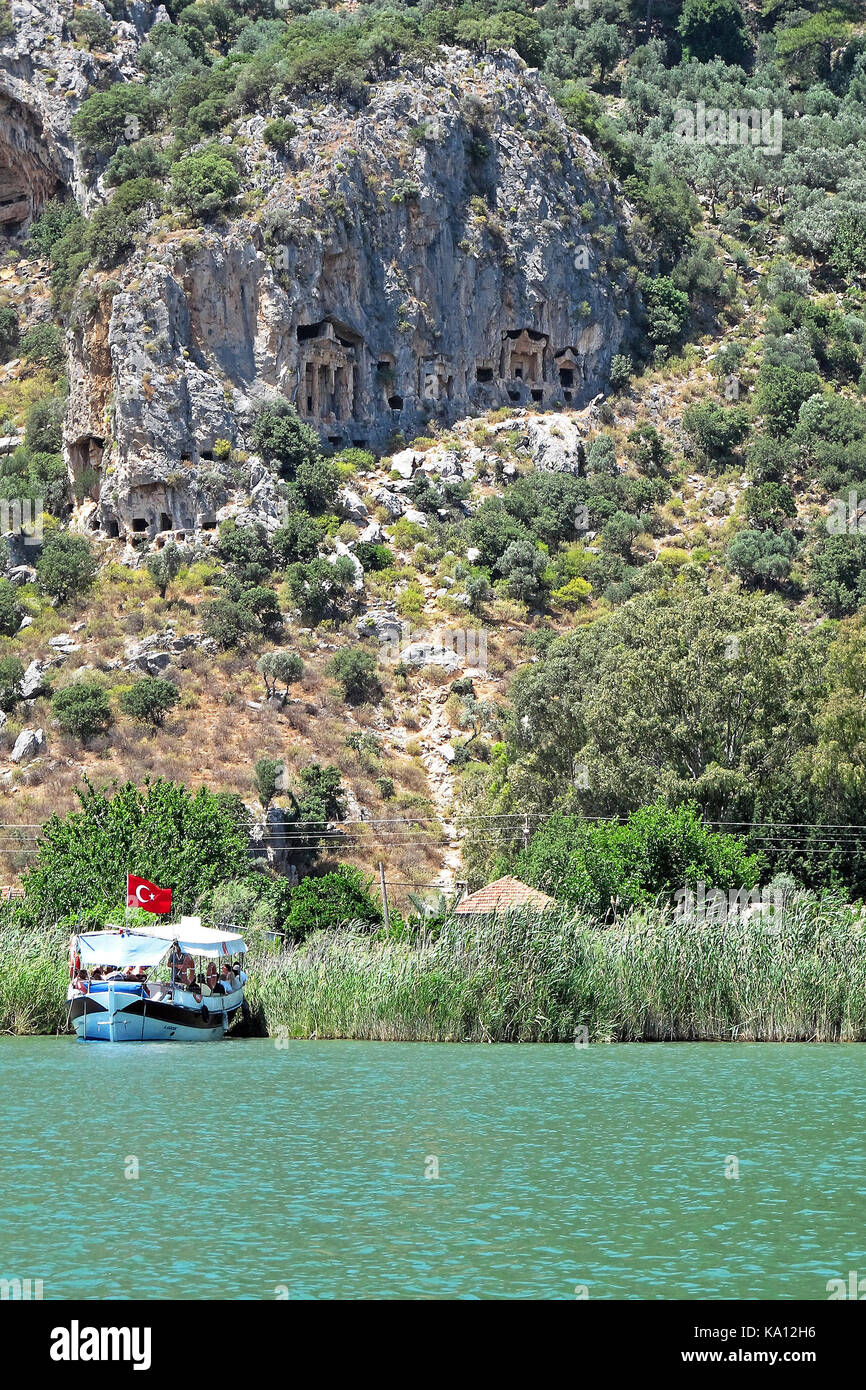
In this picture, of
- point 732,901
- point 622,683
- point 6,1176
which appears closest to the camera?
point 6,1176

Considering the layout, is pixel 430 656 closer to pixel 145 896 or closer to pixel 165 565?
pixel 165 565

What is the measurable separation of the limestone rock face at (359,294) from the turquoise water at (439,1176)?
47217mm

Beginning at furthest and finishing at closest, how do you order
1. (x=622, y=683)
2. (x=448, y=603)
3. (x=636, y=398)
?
(x=636, y=398)
(x=448, y=603)
(x=622, y=683)

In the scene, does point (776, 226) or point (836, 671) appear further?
point (776, 226)

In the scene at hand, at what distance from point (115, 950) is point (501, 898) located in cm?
920

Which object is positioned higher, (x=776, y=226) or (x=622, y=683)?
(x=776, y=226)

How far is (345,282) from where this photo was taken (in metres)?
78.1

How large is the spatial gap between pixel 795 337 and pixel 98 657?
1662 inches

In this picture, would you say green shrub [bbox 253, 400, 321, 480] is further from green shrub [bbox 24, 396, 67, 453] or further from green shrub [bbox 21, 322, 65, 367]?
green shrub [bbox 21, 322, 65, 367]

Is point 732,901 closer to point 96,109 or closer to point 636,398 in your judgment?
point 636,398

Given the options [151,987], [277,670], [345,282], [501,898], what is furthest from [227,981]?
[345,282]

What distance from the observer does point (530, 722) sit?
2137 inches
